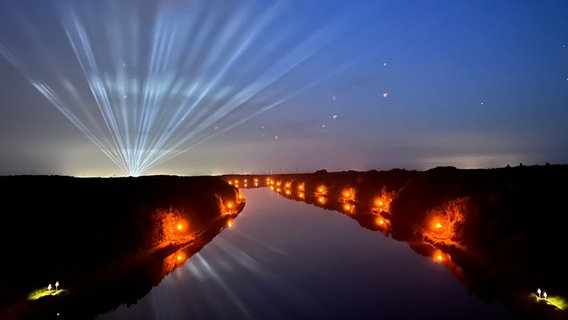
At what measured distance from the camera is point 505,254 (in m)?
22.5

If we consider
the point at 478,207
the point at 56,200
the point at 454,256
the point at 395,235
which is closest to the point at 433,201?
the point at 395,235

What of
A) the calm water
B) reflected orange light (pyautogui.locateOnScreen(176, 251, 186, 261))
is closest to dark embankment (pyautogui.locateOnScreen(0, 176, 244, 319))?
reflected orange light (pyautogui.locateOnScreen(176, 251, 186, 261))

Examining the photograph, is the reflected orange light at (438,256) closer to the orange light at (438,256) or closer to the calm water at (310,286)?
the orange light at (438,256)

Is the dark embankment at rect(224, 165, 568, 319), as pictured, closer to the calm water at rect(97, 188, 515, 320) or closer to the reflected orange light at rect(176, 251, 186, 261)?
the calm water at rect(97, 188, 515, 320)

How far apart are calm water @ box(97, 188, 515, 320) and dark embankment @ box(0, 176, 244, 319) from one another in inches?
78.4

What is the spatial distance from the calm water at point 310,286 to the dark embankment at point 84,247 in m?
1.99

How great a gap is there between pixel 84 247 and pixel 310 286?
14.6m

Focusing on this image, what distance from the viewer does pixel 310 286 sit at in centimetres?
2073

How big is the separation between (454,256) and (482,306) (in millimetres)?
11323

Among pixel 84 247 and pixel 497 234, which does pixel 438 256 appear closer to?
pixel 497 234

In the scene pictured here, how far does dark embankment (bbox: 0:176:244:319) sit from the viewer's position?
1788 centimetres

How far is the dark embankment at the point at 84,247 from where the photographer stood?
58.6ft

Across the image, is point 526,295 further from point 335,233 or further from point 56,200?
point 56,200

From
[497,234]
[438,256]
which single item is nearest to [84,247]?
[438,256]
